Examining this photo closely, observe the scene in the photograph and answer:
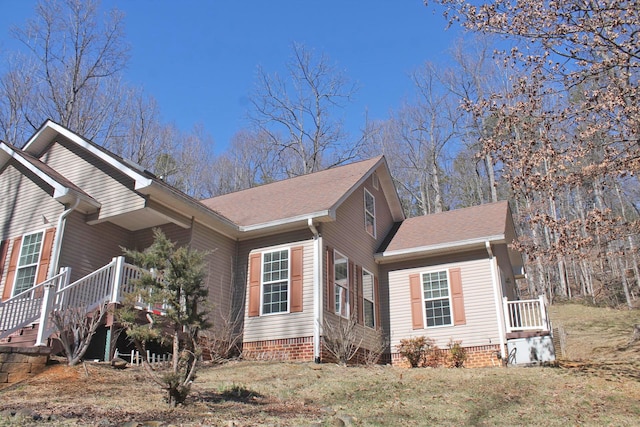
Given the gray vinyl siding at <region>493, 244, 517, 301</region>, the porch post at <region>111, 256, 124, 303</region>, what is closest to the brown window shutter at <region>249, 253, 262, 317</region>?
the porch post at <region>111, 256, 124, 303</region>

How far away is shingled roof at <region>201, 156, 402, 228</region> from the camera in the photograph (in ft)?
43.1

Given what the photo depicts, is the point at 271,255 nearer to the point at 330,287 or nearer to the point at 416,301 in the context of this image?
the point at 330,287

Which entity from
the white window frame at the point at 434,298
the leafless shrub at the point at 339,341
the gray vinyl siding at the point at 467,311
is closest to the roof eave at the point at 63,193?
the leafless shrub at the point at 339,341

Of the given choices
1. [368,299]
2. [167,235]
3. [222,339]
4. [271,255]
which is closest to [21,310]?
[167,235]

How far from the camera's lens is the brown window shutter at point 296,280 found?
1255 centimetres

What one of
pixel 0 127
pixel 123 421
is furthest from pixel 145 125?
pixel 123 421

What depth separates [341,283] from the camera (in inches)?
539

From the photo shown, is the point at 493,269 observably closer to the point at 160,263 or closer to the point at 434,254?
the point at 434,254

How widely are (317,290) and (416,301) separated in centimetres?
371

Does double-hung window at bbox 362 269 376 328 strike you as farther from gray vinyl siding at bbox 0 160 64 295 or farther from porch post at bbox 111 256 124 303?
gray vinyl siding at bbox 0 160 64 295

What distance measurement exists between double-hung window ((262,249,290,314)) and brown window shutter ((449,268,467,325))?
4498 millimetres

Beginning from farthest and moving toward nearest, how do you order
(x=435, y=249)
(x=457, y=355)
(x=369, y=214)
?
(x=369, y=214)
(x=435, y=249)
(x=457, y=355)

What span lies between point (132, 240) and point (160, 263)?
706 cm

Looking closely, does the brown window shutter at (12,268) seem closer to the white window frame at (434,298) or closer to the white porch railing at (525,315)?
the white window frame at (434,298)
